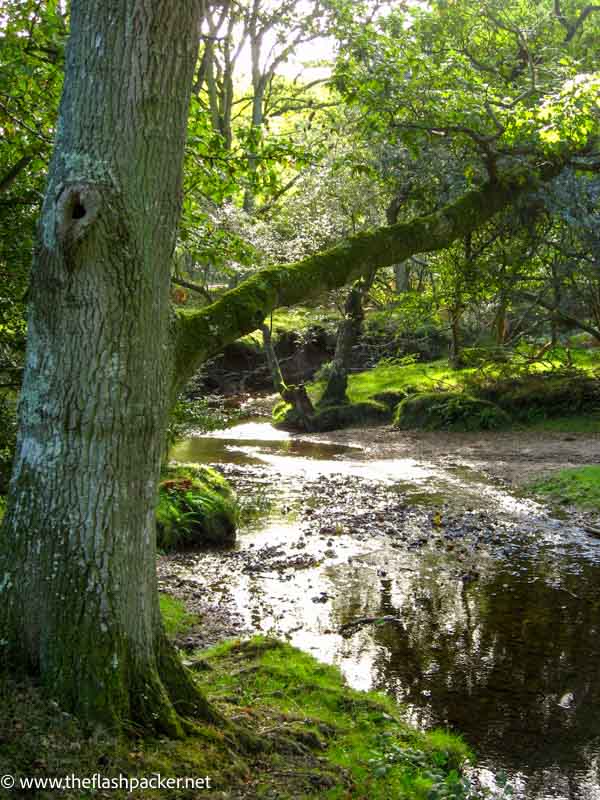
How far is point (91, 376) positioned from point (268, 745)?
256cm

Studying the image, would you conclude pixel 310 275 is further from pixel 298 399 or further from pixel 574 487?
pixel 298 399

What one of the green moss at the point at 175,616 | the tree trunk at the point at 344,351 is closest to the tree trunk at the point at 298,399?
the tree trunk at the point at 344,351

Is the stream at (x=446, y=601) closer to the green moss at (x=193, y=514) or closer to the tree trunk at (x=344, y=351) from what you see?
the green moss at (x=193, y=514)

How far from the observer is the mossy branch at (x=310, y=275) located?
5.93 metres

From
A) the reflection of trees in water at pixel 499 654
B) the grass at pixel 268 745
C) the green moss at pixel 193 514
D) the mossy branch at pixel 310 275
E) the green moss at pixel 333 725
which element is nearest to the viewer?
the grass at pixel 268 745

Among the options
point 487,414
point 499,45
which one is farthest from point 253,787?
point 487,414

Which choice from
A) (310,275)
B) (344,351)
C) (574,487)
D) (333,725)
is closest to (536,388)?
(344,351)

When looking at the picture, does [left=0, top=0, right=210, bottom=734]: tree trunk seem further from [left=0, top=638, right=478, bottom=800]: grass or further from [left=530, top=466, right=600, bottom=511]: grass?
[left=530, top=466, right=600, bottom=511]: grass

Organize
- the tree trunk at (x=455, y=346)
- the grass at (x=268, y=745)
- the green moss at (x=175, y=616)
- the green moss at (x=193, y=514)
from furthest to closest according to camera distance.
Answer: the tree trunk at (x=455, y=346), the green moss at (x=193, y=514), the green moss at (x=175, y=616), the grass at (x=268, y=745)

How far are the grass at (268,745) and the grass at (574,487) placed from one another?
814cm

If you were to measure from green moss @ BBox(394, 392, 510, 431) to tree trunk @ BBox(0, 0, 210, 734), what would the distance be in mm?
19320

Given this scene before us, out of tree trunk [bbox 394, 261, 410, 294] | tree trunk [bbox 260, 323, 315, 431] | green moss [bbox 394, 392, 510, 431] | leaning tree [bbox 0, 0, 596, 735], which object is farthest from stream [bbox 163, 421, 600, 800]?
tree trunk [bbox 394, 261, 410, 294]

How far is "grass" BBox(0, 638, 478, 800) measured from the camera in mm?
3443

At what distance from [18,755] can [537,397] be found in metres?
21.0
